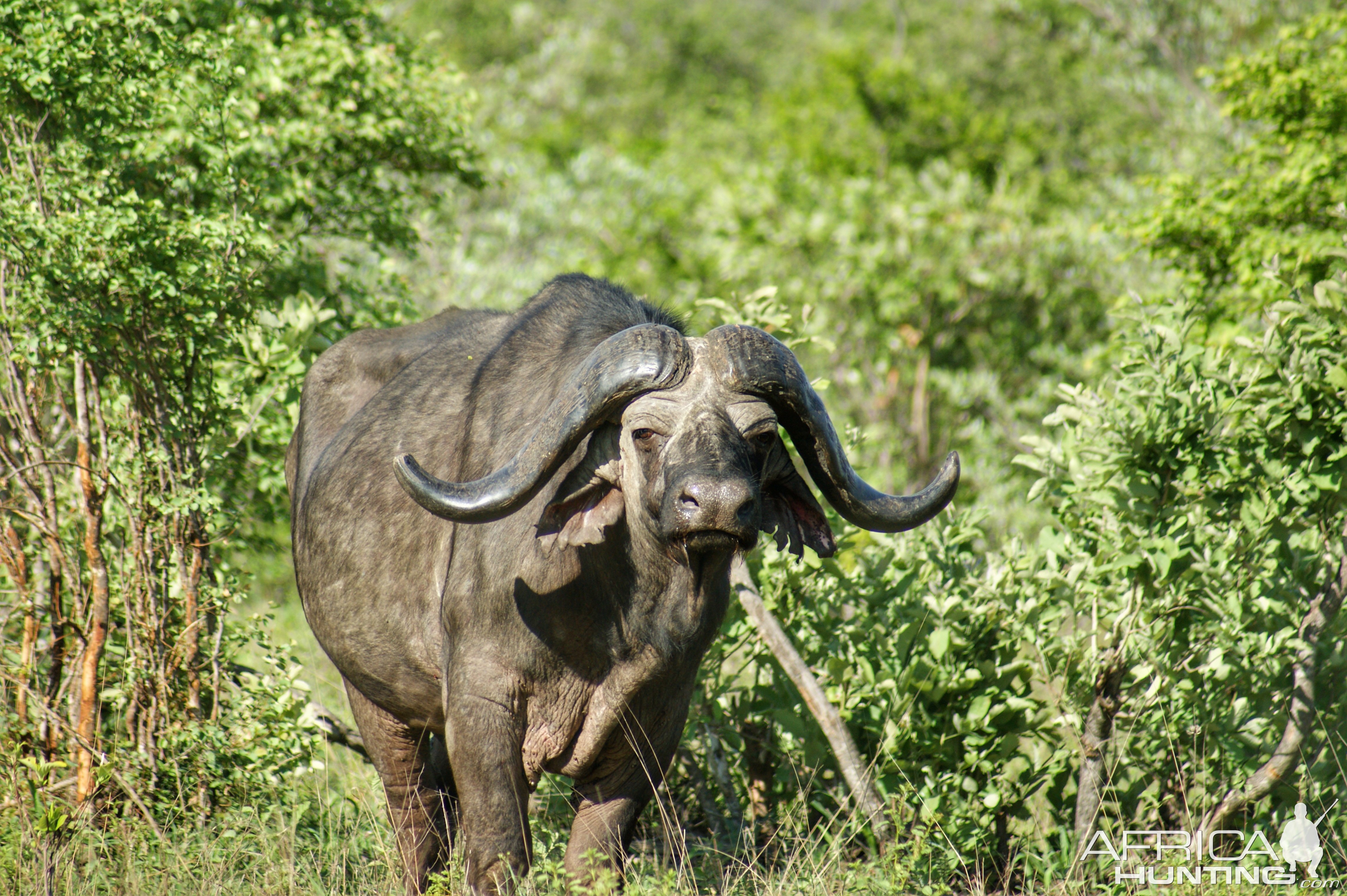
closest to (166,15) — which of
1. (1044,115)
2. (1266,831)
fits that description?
(1266,831)

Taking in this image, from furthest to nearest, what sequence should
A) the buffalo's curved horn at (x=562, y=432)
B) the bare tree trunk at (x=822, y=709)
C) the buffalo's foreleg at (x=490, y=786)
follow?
the bare tree trunk at (x=822, y=709) → the buffalo's foreleg at (x=490, y=786) → the buffalo's curved horn at (x=562, y=432)

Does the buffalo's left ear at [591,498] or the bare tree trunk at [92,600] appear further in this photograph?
the bare tree trunk at [92,600]

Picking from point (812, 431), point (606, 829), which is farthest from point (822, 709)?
point (812, 431)

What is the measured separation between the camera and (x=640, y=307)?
498 centimetres

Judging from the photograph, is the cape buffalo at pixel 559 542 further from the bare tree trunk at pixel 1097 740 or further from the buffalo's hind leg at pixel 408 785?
the bare tree trunk at pixel 1097 740

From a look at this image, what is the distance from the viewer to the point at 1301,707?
5258 mm

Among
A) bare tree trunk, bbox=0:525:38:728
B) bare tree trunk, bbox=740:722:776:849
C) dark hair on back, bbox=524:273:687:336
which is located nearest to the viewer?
dark hair on back, bbox=524:273:687:336

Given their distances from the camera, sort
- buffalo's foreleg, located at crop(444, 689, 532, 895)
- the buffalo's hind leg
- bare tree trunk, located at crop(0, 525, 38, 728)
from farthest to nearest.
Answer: bare tree trunk, located at crop(0, 525, 38, 728) < the buffalo's hind leg < buffalo's foreleg, located at crop(444, 689, 532, 895)

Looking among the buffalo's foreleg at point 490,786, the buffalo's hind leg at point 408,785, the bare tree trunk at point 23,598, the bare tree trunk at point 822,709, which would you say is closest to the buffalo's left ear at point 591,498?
the buffalo's foreleg at point 490,786

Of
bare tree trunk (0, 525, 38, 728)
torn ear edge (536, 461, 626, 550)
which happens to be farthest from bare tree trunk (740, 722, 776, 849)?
bare tree trunk (0, 525, 38, 728)

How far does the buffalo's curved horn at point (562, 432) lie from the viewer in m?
3.92

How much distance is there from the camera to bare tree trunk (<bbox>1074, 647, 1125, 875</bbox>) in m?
5.46

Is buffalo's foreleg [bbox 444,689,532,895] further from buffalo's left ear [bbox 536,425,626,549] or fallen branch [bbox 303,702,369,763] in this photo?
fallen branch [bbox 303,702,369,763]

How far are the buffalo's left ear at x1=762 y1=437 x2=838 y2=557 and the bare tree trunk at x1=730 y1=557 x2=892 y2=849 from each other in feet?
3.56
